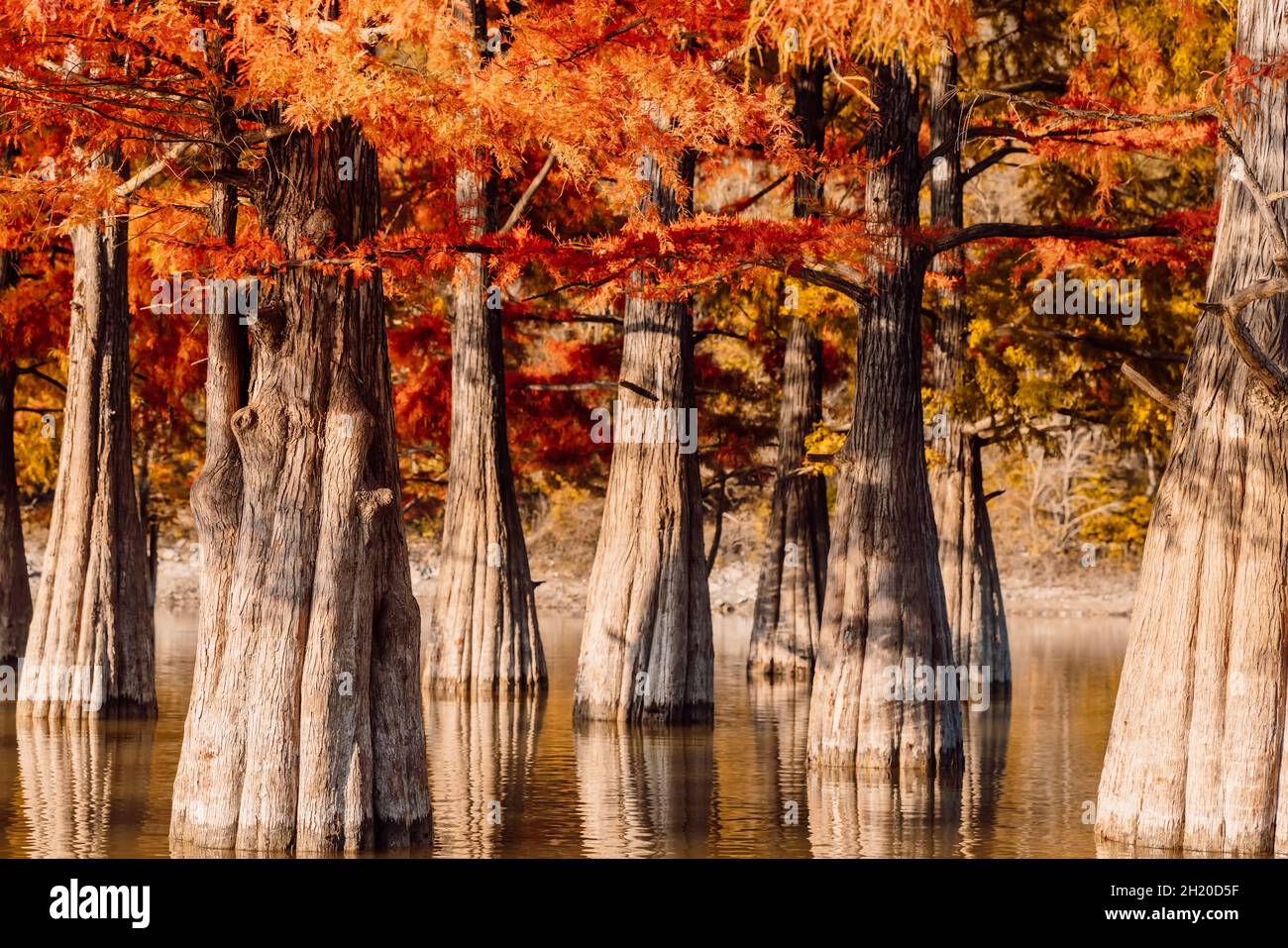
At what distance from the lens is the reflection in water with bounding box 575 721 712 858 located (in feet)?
41.2

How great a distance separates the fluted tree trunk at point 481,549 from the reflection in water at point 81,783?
4899 mm

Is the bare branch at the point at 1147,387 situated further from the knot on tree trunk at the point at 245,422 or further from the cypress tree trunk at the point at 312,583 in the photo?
Answer: the knot on tree trunk at the point at 245,422

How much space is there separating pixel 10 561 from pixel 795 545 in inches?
436

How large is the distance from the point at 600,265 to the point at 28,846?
245 inches

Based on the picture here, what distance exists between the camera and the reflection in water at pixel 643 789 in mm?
12570

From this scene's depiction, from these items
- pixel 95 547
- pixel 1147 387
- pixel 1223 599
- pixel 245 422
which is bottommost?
pixel 1223 599

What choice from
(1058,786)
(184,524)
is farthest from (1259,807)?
(184,524)

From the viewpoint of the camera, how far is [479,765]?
1648cm

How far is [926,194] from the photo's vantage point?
110 ft

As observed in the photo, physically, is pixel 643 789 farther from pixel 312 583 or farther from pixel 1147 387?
pixel 1147 387

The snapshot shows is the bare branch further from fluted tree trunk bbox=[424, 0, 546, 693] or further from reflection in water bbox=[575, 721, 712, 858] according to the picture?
fluted tree trunk bbox=[424, 0, 546, 693]

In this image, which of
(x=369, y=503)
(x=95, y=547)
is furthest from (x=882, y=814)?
(x=95, y=547)

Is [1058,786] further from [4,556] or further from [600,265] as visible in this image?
[4,556]

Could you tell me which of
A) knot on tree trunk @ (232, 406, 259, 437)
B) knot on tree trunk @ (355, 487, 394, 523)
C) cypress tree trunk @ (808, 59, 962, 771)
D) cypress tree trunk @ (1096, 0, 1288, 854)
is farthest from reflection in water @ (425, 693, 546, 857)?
cypress tree trunk @ (1096, 0, 1288, 854)
